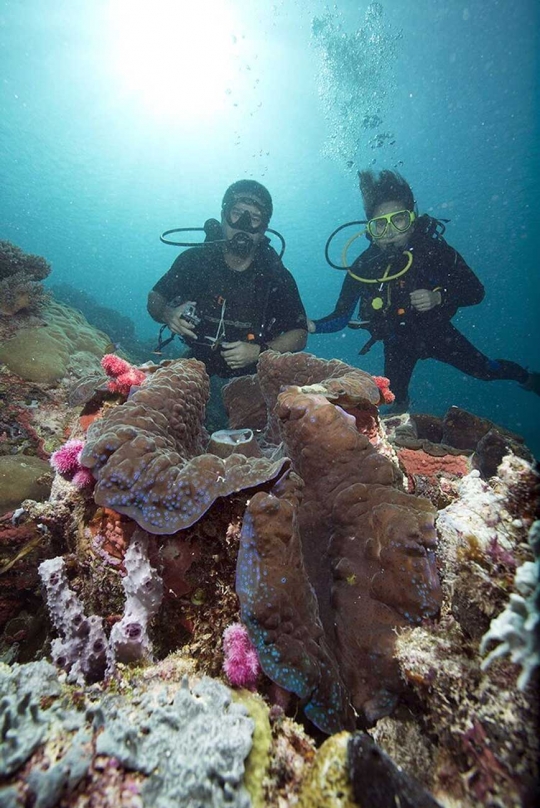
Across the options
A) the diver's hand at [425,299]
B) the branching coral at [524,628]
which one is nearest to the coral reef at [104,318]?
the diver's hand at [425,299]

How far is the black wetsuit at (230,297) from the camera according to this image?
6.41 meters

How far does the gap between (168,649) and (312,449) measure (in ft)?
4.47

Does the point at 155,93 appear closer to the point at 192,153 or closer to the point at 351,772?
the point at 192,153

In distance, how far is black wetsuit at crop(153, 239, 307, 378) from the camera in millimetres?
6406

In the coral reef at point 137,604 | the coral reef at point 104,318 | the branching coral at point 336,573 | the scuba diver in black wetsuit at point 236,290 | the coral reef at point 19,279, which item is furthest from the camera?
the coral reef at point 104,318

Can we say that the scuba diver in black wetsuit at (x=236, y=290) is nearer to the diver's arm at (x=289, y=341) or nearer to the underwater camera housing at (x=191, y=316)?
the diver's arm at (x=289, y=341)

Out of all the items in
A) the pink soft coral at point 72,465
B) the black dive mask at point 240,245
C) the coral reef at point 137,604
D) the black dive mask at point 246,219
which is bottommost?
the coral reef at point 137,604

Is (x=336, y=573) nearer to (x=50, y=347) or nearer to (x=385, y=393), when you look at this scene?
(x=385, y=393)

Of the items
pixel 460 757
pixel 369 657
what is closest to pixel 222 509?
pixel 369 657

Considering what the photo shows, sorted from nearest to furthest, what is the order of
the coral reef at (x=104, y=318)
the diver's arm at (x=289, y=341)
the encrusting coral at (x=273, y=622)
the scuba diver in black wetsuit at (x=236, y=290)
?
the encrusting coral at (x=273, y=622), the diver's arm at (x=289, y=341), the scuba diver in black wetsuit at (x=236, y=290), the coral reef at (x=104, y=318)

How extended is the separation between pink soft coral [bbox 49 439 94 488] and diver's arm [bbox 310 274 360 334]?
664 cm

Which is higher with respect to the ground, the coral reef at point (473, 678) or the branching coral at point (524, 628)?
the branching coral at point (524, 628)

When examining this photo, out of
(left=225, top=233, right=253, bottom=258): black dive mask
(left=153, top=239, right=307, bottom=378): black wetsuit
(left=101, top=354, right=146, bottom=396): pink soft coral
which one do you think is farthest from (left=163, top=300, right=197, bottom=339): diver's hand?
(left=101, top=354, right=146, bottom=396): pink soft coral

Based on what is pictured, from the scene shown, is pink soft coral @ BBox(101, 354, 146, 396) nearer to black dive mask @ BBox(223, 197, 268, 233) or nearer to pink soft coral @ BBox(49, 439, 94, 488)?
pink soft coral @ BBox(49, 439, 94, 488)
